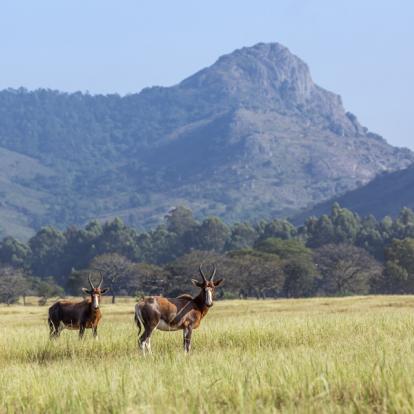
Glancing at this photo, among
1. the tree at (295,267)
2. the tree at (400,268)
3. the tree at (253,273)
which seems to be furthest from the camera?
the tree at (295,267)

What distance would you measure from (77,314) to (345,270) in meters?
87.6

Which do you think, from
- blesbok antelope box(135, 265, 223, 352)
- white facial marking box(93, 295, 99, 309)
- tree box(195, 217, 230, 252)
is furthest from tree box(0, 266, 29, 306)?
blesbok antelope box(135, 265, 223, 352)

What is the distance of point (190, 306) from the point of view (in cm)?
2047

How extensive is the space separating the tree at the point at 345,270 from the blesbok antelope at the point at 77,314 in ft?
264

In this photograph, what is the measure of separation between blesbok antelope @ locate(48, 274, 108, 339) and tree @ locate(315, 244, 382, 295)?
80599 mm

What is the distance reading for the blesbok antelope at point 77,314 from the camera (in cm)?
2288

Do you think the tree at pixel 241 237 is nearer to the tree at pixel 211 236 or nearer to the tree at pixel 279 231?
the tree at pixel 211 236

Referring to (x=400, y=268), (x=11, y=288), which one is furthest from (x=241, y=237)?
(x=400, y=268)

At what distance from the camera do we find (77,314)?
23281mm

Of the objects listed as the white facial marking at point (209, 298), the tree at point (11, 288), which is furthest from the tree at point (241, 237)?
the white facial marking at point (209, 298)

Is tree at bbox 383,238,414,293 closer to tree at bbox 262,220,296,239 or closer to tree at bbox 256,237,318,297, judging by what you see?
tree at bbox 256,237,318,297

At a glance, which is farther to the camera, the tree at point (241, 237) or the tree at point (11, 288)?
the tree at point (241, 237)

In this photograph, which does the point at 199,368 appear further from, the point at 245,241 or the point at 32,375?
the point at 245,241

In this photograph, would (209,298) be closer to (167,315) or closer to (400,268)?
(167,315)
